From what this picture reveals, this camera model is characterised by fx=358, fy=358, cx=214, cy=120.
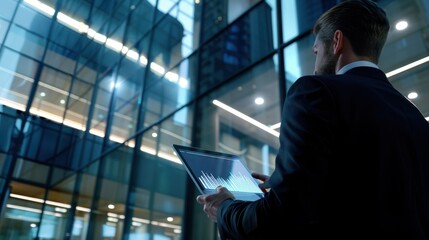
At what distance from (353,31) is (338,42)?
2.6 inches

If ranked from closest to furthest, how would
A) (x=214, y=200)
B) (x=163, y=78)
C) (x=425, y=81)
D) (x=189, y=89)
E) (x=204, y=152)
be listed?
(x=214, y=200)
(x=204, y=152)
(x=425, y=81)
(x=189, y=89)
(x=163, y=78)

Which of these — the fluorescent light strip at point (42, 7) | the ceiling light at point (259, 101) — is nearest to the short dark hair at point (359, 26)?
the ceiling light at point (259, 101)

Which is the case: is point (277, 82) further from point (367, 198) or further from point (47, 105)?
point (47, 105)

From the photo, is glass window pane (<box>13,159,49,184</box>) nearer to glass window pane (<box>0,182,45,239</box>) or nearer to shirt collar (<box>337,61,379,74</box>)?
glass window pane (<box>0,182,45,239</box>)

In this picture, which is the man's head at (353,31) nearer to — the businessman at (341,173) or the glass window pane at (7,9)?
the businessman at (341,173)

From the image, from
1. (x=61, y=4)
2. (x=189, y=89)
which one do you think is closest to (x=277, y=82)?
(x=189, y=89)

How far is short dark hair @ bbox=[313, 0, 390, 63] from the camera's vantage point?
4.08 ft

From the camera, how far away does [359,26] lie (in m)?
1.25

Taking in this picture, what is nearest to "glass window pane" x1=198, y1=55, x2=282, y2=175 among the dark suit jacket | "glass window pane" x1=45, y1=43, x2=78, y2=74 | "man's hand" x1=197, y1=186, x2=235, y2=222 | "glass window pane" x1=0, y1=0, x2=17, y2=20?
"man's hand" x1=197, y1=186, x2=235, y2=222

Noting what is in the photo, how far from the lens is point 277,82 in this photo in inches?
197

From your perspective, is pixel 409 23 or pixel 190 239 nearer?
pixel 409 23

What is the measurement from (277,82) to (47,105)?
9342mm

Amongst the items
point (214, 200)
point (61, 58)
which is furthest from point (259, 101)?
point (61, 58)

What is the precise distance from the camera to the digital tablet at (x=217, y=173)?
130 cm
